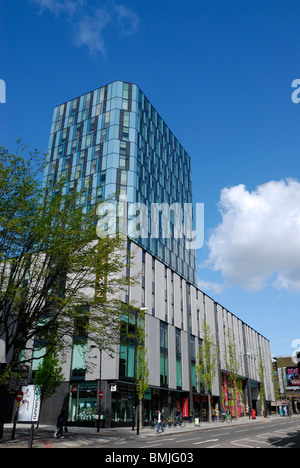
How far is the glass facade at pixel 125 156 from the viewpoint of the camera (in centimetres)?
6925

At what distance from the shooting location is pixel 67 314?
67.6 feet

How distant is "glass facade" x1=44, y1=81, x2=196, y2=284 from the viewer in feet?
227

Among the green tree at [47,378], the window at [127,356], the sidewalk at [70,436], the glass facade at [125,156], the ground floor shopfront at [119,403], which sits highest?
the glass facade at [125,156]

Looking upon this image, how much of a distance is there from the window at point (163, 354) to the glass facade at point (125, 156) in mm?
22422

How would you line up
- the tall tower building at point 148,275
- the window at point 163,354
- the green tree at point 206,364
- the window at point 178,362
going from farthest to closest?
the green tree at point 206,364, the window at point 178,362, the window at point 163,354, the tall tower building at point 148,275

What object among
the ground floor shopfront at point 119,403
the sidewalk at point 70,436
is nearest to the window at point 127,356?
the ground floor shopfront at point 119,403

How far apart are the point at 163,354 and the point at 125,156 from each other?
39845mm

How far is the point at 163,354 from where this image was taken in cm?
4441

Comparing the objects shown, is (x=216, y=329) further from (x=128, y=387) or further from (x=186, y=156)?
(x=186, y=156)

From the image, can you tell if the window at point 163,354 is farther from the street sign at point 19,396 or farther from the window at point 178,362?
the street sign at point 19,396

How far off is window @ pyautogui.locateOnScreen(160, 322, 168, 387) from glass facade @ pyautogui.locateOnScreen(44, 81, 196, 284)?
22.4 metres

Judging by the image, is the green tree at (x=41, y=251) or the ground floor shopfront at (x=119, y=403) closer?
the green tree at (x=41, y=251)

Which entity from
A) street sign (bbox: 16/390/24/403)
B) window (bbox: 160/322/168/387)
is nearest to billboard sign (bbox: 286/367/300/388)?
window (bbox: 160/322/168/387)

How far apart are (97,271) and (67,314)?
9.61 ft
